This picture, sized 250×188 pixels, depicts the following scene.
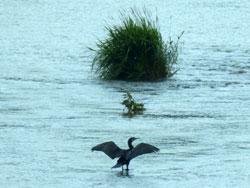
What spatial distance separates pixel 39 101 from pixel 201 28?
74.7ft

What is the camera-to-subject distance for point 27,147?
13.4 meters

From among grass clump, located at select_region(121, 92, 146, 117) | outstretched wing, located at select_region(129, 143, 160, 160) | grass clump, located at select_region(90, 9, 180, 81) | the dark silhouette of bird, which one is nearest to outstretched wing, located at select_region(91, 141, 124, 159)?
the dark silhouette of bird

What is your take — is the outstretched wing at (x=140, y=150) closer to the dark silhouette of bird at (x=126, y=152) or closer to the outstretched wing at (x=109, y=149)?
the dark silhouette of bird at (x=126, y=152)

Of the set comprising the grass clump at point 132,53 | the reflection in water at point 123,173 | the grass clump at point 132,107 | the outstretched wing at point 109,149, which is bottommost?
the reflection in water at point 123,173

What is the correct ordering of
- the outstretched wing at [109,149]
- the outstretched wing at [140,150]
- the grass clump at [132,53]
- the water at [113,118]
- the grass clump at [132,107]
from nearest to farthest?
1. the outstretched wing at [140,150]
2. the outstretched wing at [109,149]
3. the water at [113,118]
4. the grass clump at [132,107]
5. the grass clump at [132,53]

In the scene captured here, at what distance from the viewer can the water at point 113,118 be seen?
11.6 m

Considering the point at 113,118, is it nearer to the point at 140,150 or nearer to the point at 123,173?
the point at 123,173

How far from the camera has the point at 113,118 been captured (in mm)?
16297

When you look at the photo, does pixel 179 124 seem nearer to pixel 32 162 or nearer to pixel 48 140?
pixel 48 140

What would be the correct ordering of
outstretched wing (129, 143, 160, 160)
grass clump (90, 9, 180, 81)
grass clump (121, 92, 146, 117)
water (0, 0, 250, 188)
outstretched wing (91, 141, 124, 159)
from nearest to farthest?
outstretched wing (129, 143, 160, 160)
outstretched wing (91, 141, 124, 159)
water (0, 0, 250, 188)
grass clump (121, 92, 146, 117)
grass clump (90, 9, 180, 81)

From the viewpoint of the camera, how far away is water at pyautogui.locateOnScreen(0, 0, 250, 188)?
11602 mm

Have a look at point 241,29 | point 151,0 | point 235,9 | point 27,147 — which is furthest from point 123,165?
point 151,0

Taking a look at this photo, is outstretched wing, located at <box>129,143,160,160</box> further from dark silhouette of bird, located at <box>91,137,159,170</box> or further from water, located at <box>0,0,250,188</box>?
water, located at <box>0,0,250,188</box>

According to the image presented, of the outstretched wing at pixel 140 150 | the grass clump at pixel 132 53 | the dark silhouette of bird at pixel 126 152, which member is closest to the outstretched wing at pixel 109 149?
the dark silhouette of bird at pixel 126 152
